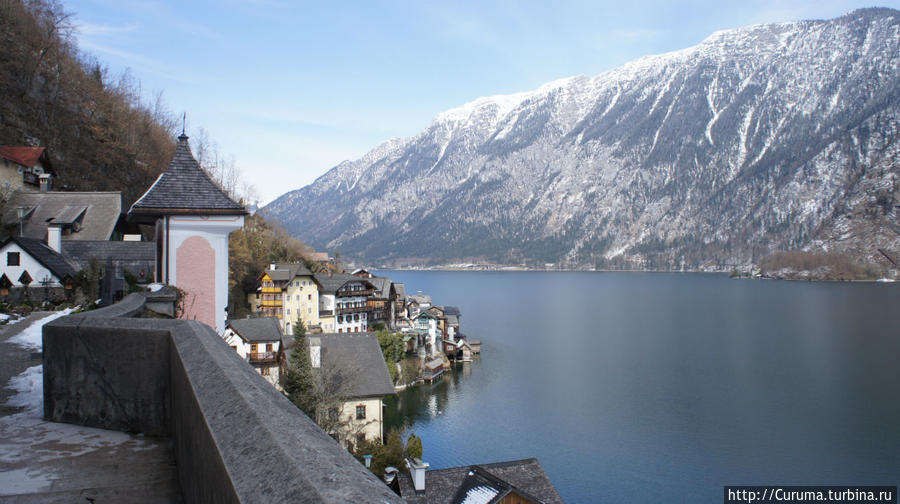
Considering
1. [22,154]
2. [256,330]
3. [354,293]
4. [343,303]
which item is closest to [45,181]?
[22,154]

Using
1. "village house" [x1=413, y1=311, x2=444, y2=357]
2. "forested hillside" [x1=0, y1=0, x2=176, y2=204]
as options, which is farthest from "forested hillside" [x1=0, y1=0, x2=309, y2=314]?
"village house" [x1=413, y1=311, x2=444, y2=357]

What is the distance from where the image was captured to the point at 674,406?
40.2m

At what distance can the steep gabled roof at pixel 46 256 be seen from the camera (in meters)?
15.5

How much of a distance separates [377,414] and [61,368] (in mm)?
24231

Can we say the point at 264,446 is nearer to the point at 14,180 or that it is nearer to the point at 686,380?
the point at 14,180

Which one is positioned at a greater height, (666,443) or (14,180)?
(14,180)

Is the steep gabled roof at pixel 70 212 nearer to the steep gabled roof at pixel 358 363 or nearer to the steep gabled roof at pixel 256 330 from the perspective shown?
the steep gabled roof at pixel 358 363

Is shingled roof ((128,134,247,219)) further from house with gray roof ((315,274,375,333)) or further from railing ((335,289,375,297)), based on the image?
railing ((335,289,375,297))

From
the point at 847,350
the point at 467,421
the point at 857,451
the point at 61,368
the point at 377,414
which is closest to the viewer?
the point at 61,368

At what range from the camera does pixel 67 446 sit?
15.8 ft

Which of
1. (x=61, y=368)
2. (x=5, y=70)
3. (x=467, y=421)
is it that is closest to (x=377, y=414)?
(x=467, y=421)

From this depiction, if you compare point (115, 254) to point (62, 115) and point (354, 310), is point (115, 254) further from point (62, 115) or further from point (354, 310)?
point (354, 310)

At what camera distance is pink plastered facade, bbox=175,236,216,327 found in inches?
475

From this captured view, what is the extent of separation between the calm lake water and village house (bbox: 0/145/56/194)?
22.3m
